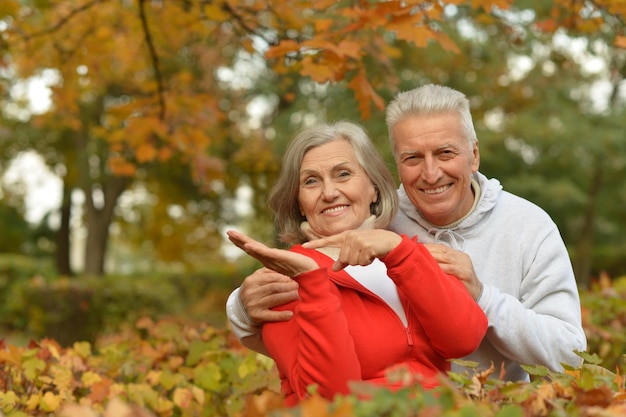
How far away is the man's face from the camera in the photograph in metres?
2.84

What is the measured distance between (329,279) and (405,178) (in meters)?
0.71

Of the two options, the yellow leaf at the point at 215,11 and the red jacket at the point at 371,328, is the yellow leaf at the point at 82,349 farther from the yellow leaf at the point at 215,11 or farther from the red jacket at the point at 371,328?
the yellow leaf at the point at 215,11

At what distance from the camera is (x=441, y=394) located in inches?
60.4

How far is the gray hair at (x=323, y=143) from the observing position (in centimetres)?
272

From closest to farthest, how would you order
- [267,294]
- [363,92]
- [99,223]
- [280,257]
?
[280,257] → [267,294] → [363,92] → [99,223]

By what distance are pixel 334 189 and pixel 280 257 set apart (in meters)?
0.53

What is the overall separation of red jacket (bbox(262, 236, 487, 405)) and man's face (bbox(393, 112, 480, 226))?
20.7 inches

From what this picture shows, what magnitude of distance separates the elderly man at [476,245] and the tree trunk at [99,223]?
15.1 meters

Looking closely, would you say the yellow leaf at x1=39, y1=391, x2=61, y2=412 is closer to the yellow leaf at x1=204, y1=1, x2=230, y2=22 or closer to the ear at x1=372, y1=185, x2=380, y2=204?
the ear at x1=372, y1=185, x2=380, y2=204

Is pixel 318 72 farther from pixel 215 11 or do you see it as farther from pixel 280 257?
pixel 280 257

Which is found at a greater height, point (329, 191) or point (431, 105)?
point (431, 105)

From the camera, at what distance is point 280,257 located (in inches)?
85.4

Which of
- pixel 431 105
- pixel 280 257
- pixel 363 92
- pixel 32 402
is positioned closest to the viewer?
pixel 280 257

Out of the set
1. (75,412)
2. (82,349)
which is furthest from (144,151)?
(75,412)
